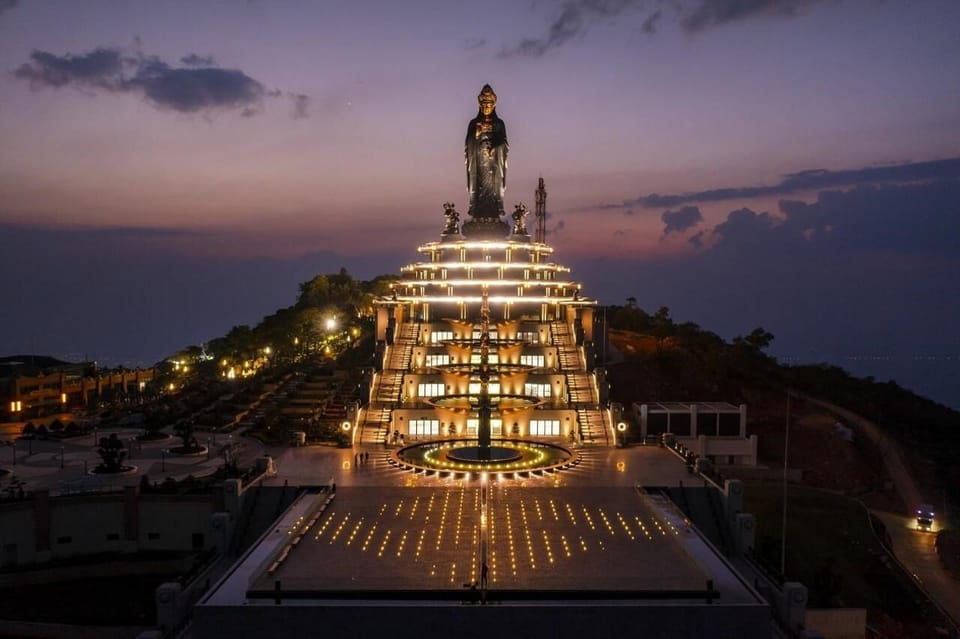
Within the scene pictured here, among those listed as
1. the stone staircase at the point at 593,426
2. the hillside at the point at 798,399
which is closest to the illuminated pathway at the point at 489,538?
the stone staircase at the point at 593,426

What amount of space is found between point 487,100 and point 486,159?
173 inches

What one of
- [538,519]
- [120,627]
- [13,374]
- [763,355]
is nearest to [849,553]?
[538,519]

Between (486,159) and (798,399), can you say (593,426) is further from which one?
(798,399)

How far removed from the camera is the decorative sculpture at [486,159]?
190ft

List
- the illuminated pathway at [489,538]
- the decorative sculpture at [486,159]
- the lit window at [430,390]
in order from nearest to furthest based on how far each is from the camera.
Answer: the illuminated pathway at [489,538]
the lit window at [430,390]
the decorative sculpture at [486,159]

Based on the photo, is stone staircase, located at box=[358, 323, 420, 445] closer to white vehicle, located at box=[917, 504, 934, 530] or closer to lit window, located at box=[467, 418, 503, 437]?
lit window, located at box=[467, 418, 503, 437]

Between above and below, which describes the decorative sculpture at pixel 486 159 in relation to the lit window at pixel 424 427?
above

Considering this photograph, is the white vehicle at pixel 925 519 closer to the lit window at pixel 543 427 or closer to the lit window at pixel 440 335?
the lit window at pixel 543 427

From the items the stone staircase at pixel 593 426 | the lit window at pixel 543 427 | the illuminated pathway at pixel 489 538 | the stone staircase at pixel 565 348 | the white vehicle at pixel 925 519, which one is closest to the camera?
the illuminated pathway at pixel 489 538

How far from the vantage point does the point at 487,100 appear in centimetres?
5766

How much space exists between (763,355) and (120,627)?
2718 inches

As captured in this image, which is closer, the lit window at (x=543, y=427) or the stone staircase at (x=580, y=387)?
the lit window at (x=543, y=427)

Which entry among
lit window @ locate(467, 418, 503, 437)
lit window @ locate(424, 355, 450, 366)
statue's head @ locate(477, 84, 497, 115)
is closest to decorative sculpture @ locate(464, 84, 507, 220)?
statue's head @ locate(477, 84, 497, 115)

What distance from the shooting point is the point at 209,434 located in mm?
48562
